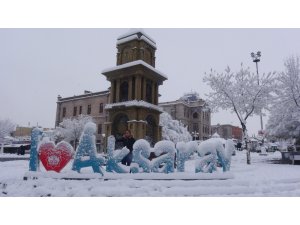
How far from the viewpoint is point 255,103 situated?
16578 mm

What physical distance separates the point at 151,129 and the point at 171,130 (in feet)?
40.5

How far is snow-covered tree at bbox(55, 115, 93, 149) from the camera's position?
94.8 feet

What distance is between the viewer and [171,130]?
102 feet

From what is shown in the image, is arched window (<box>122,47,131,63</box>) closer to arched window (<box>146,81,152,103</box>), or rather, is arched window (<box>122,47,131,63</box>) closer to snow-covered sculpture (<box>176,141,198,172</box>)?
arched window (<box>146,81,152,103</box>)

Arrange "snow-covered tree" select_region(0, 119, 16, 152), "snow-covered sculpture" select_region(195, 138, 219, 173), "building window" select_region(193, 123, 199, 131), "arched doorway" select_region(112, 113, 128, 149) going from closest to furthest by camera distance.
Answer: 1. "snow-covered sculpture" select_region(195, 138, 219, 173)
2. "snow-covered tree" select_region(0, 119, 16, 152)
3. "arched doorway" select_region(112, 113, 128, 149)
4. "building window" select_region(193, 123, 199, 131)

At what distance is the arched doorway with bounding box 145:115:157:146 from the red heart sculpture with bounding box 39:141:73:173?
34.7 feet

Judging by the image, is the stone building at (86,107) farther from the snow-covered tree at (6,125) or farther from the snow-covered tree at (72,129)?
the snow-covered tree at (6,125)

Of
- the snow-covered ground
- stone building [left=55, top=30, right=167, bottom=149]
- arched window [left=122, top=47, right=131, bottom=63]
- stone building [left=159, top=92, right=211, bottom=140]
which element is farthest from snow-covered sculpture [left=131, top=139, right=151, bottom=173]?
stone building [left=159, top=92, right=211, bottom=140]

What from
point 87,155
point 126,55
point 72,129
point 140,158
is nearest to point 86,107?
point 72,129

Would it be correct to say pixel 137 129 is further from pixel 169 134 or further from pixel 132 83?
pixel 169 134

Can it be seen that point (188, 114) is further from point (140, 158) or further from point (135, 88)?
point (140, 158)

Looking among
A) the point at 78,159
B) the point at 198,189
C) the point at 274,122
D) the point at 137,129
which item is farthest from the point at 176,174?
the point at 274,122

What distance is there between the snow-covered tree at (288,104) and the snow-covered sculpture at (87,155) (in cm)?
1247

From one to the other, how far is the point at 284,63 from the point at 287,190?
423 inches
